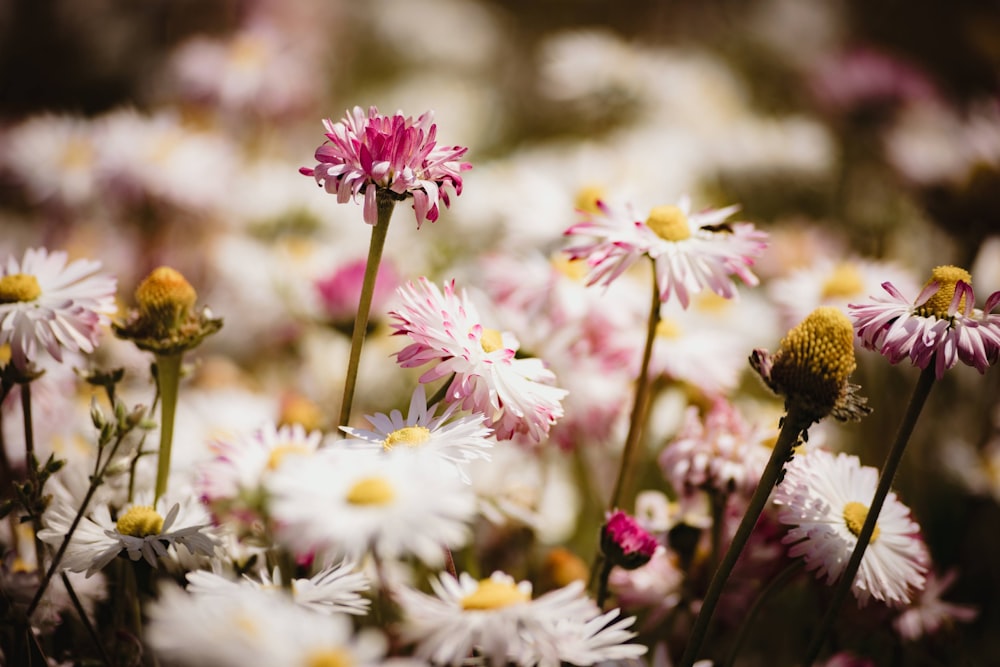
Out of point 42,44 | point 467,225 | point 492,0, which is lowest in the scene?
point 467,225

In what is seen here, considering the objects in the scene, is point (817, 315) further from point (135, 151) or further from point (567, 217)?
point (135, 151)

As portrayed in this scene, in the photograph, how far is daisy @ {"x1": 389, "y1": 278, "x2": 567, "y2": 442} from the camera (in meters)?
0.44

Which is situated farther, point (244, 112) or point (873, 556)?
point (244, 112)

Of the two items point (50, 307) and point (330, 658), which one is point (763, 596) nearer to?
point (330, 658)

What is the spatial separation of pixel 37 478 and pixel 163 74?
1385 millimetres

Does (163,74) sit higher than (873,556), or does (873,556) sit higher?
(163,74)

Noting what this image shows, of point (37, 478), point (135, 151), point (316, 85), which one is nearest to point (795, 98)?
point (316, 85)

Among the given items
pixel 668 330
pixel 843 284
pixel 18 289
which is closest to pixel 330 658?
pixel 18 289

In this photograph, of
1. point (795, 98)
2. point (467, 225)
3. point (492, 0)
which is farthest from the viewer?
point (492, 0)

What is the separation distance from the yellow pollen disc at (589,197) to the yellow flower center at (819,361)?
49cm

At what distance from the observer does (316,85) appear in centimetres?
142

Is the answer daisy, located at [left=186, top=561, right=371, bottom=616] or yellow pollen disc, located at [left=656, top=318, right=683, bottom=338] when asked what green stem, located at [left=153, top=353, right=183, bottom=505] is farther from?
yellow pollen disc, located at [left=656, top=318, right=683, bottom=338]

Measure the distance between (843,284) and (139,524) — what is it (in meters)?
0.61

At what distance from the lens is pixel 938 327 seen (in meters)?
0.44
